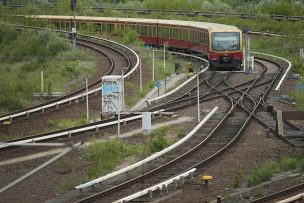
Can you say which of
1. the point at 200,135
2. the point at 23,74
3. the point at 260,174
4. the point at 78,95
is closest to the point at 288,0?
the point at 23,74

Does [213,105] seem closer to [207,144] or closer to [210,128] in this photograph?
[210,128]

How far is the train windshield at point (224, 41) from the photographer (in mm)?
41094

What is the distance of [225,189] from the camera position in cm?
1753

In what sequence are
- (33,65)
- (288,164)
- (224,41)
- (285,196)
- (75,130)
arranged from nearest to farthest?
(285,196) < (288,164) < (75,130) < (33,65) < (224,41)

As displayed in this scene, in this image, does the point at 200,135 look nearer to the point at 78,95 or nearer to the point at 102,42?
the point at 78,95

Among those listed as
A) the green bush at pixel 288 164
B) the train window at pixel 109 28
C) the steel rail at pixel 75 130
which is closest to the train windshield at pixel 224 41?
the steel rail at pixel 75 130

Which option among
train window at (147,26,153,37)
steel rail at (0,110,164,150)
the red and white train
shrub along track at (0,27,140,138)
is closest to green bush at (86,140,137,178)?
steel rail at (0,110,164,150)

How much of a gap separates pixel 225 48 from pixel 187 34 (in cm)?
651

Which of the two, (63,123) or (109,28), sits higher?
(63,123)

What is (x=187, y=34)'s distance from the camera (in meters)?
47.2

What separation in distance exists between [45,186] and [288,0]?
67.4 meters

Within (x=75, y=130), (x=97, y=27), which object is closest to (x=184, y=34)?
(x=97, y=27)

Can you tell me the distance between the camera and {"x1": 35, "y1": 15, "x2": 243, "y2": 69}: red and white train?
41.0 metres

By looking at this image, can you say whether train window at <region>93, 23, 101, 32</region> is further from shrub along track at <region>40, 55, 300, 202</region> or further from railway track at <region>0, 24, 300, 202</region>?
shrub along track at <region>40, 55, 300, 202</region>
